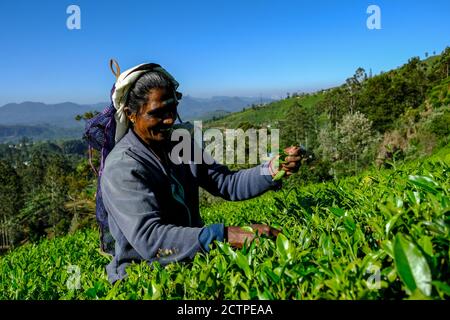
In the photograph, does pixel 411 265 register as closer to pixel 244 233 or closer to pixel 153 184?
pixel 244 233

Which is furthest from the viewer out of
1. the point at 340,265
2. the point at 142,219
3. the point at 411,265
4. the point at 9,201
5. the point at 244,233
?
the point at 9,201

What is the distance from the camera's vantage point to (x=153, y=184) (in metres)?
2.56

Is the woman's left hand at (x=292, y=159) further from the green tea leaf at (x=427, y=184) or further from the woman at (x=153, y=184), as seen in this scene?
the green tea leaf at (x=427, y=184)

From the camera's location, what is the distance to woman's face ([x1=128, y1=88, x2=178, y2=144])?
8.86 ft

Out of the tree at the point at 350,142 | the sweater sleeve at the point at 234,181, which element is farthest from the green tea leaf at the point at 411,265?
the tree at the point at 350,142

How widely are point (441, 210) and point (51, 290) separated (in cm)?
212

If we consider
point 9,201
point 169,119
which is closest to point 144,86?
point 169,119

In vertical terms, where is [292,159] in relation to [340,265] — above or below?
above

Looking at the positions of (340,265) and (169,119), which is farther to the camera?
(169,119)

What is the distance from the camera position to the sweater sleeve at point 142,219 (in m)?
2.16

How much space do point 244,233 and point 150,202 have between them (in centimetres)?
65

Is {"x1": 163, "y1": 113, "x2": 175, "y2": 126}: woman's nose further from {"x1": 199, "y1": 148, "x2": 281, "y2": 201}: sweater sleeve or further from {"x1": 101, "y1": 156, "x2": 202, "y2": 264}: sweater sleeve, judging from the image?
{"x1": 199, "y1": 148, "x2": 281, "y2": 201}: sweater sleeve

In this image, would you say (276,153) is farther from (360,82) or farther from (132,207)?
(360,82)
